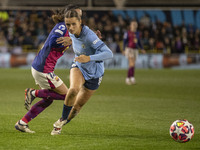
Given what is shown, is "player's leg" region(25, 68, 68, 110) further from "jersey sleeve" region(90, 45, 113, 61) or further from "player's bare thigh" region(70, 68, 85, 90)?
"jersey sleeve" region(90, 45, 113, 61)

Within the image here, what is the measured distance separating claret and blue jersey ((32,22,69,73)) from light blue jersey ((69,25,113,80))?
242mm

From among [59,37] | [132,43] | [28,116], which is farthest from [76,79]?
[132,43]

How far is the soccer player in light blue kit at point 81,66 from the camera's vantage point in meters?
6.16

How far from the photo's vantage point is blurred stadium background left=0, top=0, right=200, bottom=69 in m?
25.0

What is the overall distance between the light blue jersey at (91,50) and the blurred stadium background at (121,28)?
17.0 m

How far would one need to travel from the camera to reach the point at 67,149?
18.4 feet

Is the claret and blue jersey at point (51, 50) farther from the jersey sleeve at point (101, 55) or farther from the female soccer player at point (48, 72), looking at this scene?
the jersey sleeve at point (101, 55)

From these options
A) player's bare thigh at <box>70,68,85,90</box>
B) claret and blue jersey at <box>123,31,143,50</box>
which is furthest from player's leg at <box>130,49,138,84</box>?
player's bare thigh at <box>70,68,85,90</box>

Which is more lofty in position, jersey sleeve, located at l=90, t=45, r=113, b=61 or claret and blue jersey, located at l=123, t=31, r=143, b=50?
jersey sleeve, located at l=90, t=45, r=113, b=61

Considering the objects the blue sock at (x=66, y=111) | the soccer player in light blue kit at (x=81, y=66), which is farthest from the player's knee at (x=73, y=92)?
the blue sock at (x=66, y=111)

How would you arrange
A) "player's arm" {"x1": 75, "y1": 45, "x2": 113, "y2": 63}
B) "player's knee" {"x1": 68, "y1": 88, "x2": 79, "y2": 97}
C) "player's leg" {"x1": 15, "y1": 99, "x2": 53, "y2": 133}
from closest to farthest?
"player's arm" {"x1": 75, "y1": 45, "x2": 113, "y2": 63}, "player's knee" {"x1": 68, "y1": 88, "x2": 79, "y2": 97}, "player's leg" {"x1": 15, "y1": 99, "x2": 53, "y2": 133}

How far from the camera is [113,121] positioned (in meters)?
8.09

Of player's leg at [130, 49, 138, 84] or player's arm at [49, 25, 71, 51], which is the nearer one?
player's arm at [49, 25, 71, 51]

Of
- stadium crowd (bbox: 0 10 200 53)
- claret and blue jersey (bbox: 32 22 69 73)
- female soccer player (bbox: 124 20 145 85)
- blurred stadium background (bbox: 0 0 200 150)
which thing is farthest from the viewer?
stadium crowd (bbox: 0 10 200 53)
